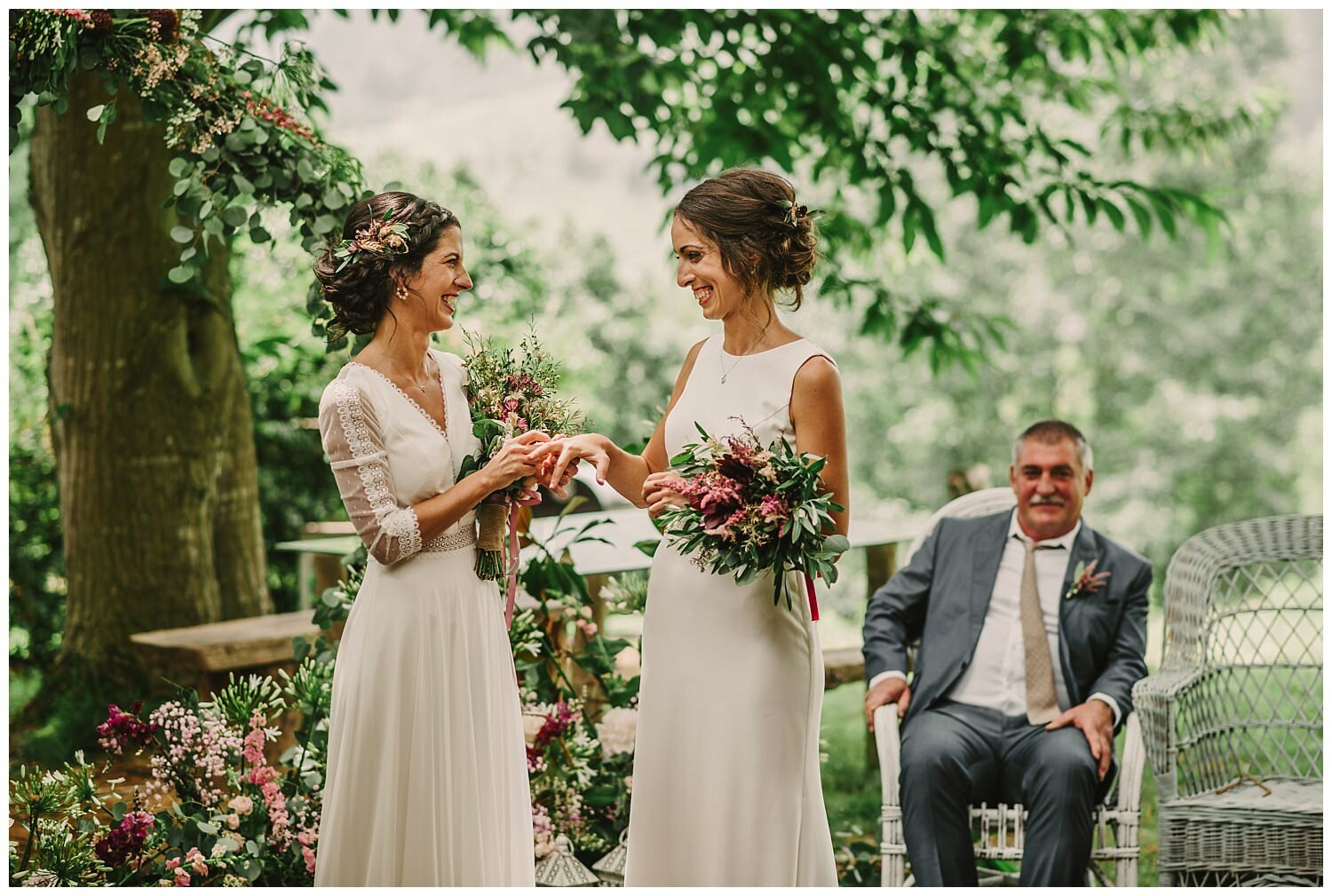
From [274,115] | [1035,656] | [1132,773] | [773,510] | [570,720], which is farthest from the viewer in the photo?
[570,720]

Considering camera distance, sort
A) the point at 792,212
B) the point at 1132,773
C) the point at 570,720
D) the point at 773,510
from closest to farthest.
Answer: the point at 773,510 < the point at 792,212 < the point at 1132,773 < the point at 570,720

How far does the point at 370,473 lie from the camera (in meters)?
2.73

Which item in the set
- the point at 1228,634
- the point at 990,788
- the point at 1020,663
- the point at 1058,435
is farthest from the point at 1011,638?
the point at 1228,634

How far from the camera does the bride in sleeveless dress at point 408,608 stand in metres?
2.75

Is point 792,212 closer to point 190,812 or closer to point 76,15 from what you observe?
point 76,15

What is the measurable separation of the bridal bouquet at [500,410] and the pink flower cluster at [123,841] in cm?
137

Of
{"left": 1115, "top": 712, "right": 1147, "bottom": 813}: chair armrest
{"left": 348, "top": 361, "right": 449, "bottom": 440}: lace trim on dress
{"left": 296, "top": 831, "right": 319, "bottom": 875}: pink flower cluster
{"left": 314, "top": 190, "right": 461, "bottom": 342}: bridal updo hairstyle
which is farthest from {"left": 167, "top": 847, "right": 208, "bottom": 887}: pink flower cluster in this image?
{"left": 1115, "top": 712, "right": 1147, "bottom": 813}: chair armrest

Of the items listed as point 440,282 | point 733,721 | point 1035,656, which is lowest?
point 733,721

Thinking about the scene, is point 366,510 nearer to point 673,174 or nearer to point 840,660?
point 840,660

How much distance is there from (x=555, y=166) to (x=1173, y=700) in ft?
39.2

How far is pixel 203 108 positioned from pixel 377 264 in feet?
3.68

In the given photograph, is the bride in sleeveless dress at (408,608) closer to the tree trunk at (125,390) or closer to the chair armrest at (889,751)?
the chair armrest at (889,751)

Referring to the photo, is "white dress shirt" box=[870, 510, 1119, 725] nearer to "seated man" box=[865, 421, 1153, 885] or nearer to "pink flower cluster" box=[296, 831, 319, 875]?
"seated man" box=[865, 421, 1153, 885]

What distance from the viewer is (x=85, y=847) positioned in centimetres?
346
